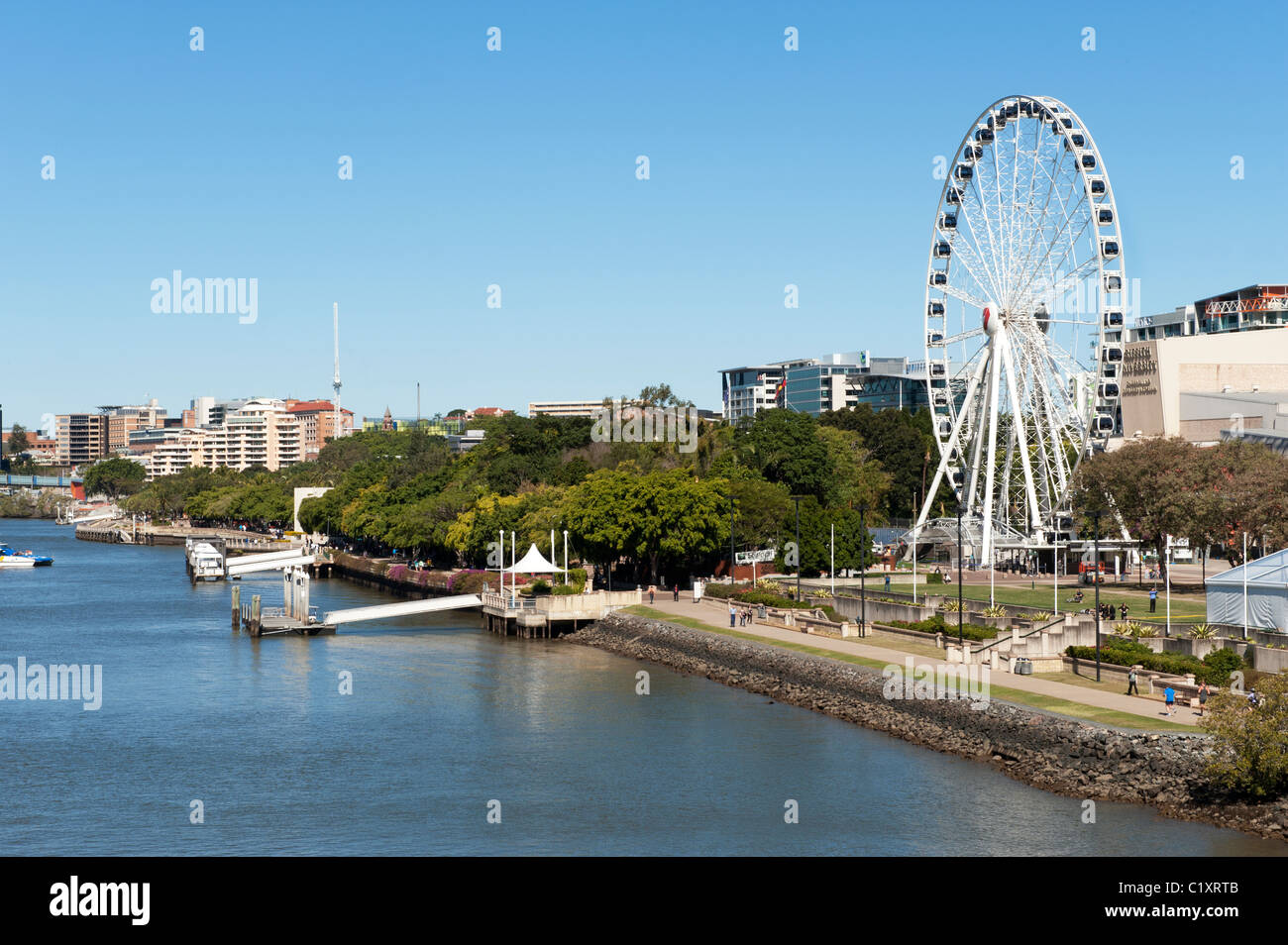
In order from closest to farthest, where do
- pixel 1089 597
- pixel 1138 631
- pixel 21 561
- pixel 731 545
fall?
pixel 1138 631, pixel 1089 597, pixel 731 545, pixel 21 561

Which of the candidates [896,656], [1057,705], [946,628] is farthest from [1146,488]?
[1057,705]

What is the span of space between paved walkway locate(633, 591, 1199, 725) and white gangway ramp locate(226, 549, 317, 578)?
62.3 metres

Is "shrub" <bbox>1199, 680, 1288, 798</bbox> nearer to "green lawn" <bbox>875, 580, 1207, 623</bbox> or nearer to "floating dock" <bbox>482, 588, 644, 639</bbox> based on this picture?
"green lawn" <bbox>875, 580, 1207, 623</bbox>

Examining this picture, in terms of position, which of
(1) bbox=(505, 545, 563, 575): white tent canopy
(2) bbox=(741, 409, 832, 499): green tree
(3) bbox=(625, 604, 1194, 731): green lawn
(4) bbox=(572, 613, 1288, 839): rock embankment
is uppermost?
(2) bbox=(741, 409, 832, 499): green tree

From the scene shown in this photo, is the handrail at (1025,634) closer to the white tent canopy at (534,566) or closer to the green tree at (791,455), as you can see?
the white tent canopy at (534,566)

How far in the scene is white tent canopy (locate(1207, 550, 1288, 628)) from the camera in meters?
57.1

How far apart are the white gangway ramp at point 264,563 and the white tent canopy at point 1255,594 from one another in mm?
101597

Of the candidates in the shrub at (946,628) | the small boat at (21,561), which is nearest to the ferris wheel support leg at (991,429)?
the shrub at (946,628)

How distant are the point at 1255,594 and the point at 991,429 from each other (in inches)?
1855

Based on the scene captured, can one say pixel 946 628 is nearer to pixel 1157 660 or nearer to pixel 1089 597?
pixel 1157 660

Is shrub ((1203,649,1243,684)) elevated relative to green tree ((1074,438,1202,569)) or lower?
lower

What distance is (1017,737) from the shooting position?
166 feet

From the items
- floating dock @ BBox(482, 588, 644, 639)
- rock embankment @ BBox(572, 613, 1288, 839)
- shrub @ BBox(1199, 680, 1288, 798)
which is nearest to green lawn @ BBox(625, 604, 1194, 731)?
rock embankment @ BBox(572, 613, 1288, 839)

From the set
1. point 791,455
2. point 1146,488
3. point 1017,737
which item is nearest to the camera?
→ point 1017,737
